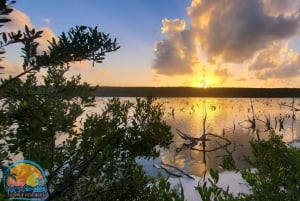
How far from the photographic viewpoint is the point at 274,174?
12.7 ft

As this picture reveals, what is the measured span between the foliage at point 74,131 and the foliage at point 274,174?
89 centimetres

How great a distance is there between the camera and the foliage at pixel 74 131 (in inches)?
88.1

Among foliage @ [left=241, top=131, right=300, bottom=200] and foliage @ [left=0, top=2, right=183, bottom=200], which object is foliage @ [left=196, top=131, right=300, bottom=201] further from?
foliage @ [left=0, top=2, right=183, bottom=200]

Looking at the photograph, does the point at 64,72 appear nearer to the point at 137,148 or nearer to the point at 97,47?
the point at 137,148

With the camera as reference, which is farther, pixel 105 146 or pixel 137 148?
pixel 137 148

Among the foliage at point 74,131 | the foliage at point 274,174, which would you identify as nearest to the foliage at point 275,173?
the foliage at point 274,174

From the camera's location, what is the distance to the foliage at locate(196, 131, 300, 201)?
3439 millimetres

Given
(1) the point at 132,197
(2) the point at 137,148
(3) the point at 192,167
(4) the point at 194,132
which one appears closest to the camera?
(1) the point at 132,197

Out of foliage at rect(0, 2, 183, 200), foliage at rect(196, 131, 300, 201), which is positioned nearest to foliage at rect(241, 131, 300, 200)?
foliage at rect(196, 131, 300, 201)

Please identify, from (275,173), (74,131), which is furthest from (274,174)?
(74,131)

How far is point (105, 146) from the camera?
3336 millimetres

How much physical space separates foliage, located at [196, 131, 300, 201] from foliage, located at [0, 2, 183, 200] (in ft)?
2.94

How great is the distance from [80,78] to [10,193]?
1926 millimetres

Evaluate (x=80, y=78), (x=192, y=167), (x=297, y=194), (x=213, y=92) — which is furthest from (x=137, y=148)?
(x=213, y=92)
